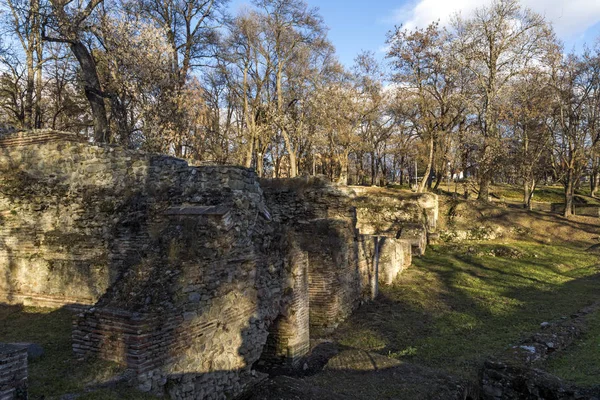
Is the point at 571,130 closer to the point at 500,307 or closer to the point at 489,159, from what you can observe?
the point at 489,159

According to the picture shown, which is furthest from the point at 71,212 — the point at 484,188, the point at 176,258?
the point at 484,188

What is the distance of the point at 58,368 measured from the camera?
483 centimetres

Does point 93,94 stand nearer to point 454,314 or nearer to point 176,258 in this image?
point 176,258

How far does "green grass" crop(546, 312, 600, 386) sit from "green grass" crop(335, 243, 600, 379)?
121cm

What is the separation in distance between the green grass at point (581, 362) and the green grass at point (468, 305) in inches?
47.6

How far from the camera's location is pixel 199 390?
534 cm

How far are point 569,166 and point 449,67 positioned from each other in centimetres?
938

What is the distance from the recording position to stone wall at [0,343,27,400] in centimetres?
358

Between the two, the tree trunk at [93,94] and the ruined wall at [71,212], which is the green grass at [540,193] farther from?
the ruined wall at [71,212]

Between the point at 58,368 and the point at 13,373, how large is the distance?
4.21ft

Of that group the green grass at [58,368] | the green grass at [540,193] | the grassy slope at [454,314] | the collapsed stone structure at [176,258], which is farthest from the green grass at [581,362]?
the green grass at [540,193]

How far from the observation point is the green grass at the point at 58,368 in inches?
170

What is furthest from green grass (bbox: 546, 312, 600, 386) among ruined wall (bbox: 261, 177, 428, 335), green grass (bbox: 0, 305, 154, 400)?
green grass (bbox: 0, 305, 154, 400)

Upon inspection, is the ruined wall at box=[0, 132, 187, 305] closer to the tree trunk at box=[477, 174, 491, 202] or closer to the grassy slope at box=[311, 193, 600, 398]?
the grassy slope at box=[311, 193, 600, 398]
